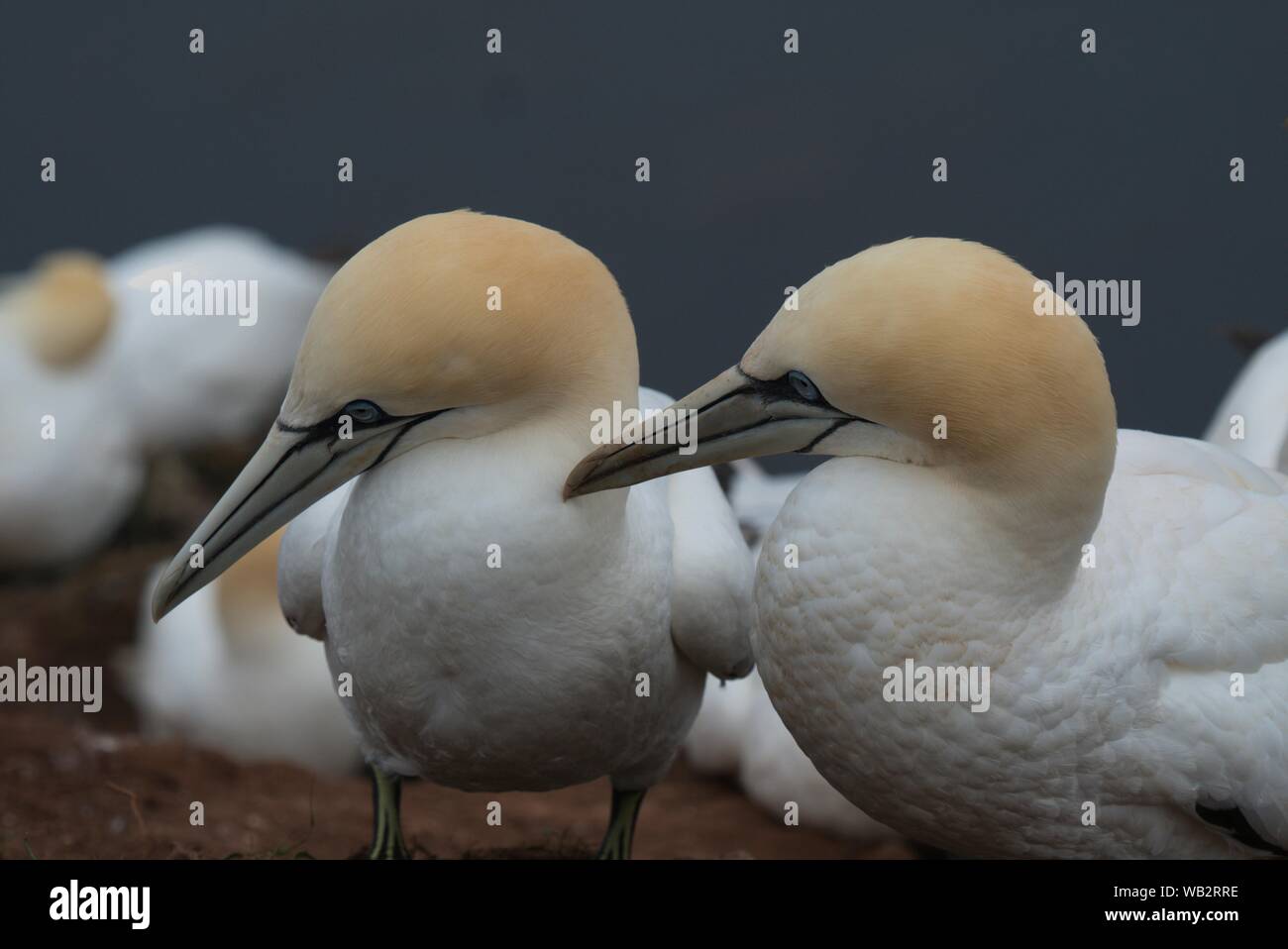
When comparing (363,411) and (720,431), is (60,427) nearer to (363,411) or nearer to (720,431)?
(363,411)

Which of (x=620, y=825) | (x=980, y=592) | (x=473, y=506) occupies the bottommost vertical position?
(x=620, y=825)

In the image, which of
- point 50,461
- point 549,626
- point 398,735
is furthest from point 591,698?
point 50,461

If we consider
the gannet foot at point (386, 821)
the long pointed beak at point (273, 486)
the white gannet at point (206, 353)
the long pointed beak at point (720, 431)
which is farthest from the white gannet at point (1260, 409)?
the white gannet at point (206, 353)

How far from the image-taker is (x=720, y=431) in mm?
3270

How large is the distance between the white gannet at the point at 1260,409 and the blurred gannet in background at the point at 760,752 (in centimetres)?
142

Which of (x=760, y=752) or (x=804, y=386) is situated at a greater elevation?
(x=804, y=386)

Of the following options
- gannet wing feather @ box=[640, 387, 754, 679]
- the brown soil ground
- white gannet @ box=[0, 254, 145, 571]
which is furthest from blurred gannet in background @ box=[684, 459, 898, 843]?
Result: white gannet @ box=[0, 254, 145, 571]

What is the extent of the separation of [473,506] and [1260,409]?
3.18 metres

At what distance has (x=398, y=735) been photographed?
3.70 metres

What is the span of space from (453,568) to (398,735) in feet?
1.79

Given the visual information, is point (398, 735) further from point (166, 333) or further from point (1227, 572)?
point (166, 333)

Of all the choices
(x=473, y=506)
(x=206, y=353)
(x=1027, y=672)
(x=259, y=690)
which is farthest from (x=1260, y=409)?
(x=206, y=353)

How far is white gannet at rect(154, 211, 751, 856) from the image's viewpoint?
127 inches

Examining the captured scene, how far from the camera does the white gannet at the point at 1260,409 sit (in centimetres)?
538
